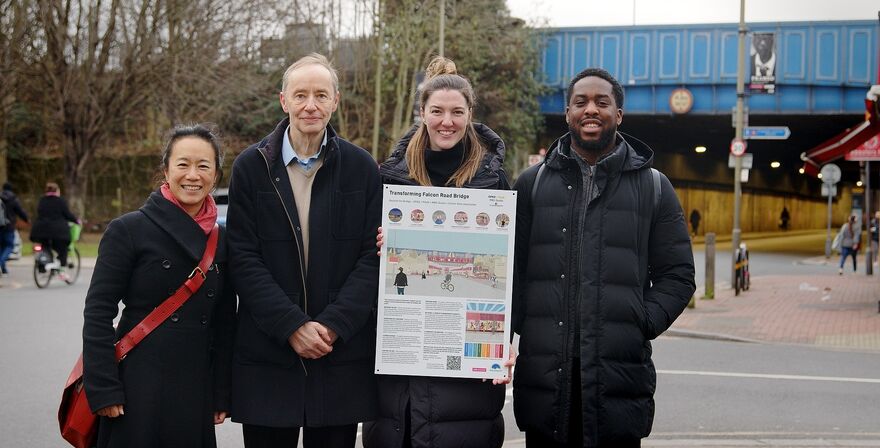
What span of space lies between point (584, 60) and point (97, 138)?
17.8 meters

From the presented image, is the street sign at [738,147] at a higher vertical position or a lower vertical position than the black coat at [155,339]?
higher

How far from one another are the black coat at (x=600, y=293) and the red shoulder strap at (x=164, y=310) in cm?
126

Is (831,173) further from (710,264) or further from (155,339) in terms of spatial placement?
(155,339)

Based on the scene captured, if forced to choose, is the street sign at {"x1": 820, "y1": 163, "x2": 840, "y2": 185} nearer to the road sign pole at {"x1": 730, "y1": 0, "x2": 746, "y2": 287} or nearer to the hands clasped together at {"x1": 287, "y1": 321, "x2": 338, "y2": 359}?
the road sign pole at {"x1": 730, "y1": 0, "x2": 746, "y2": 287}

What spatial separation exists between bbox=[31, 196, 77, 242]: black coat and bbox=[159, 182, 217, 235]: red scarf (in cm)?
1383

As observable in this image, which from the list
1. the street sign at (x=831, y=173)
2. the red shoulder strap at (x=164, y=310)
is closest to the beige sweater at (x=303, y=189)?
the red shoulder strap at (x=164, y=310)

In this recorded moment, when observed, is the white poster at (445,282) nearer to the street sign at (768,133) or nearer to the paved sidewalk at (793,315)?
the paved sidewalk at (793,315)

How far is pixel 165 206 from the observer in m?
3.73

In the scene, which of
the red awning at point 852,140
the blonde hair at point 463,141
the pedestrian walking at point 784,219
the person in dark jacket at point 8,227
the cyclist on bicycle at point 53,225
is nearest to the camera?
the blonde hair at point 463,141

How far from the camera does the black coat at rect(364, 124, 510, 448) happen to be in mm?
3643

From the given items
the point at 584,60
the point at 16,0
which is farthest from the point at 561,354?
the point at 584,60

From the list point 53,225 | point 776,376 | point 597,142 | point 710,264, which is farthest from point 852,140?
point 597,142

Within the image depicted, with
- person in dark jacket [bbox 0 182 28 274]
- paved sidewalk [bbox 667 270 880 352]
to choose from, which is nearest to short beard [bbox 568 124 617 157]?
paved sidewalk [bbox 667 270 880 352]

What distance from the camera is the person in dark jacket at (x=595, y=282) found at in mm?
3617
